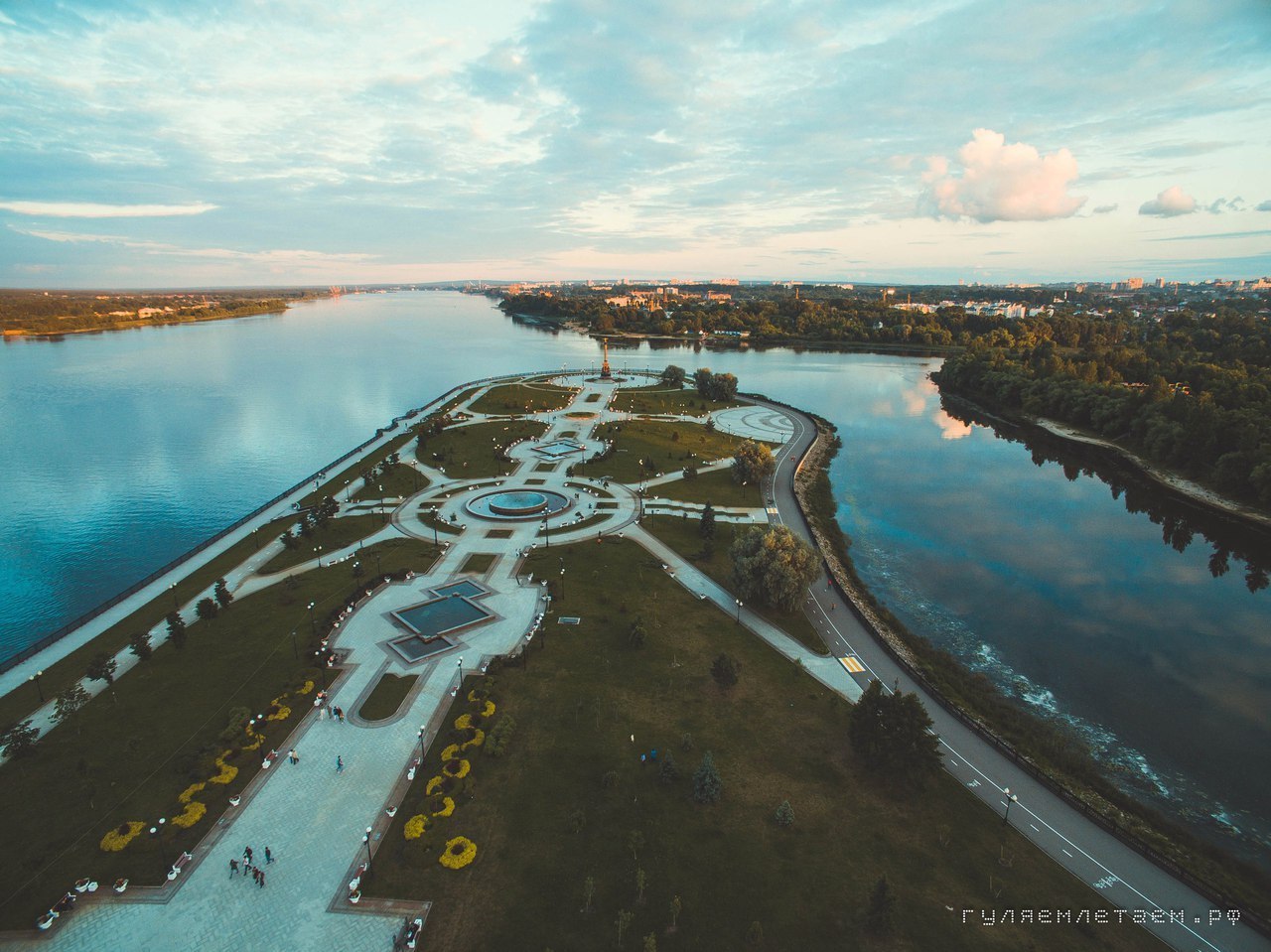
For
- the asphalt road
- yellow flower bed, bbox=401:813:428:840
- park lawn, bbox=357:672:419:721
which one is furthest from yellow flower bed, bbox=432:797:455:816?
the asphalt road

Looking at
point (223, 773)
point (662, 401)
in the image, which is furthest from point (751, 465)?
point (223, 773)

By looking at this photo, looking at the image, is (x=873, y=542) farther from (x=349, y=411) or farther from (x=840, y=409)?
(x=349, y=411)

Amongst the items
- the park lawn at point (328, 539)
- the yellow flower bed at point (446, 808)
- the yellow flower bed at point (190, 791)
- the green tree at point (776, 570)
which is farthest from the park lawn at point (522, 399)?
the yellow flower bed at point (446, 808)

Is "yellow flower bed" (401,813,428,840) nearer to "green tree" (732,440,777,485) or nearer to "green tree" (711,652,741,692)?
"green tree" (711,652,741,692)

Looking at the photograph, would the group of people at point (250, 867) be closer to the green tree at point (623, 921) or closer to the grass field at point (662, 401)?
the green tree at point (623, 921)

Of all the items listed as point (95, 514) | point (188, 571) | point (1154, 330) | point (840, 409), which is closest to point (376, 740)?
point (188, 571)

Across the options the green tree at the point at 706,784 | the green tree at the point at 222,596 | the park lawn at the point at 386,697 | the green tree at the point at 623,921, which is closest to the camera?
the green tree at the point at 623,921

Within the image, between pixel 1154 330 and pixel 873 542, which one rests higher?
pixel 1154 330
